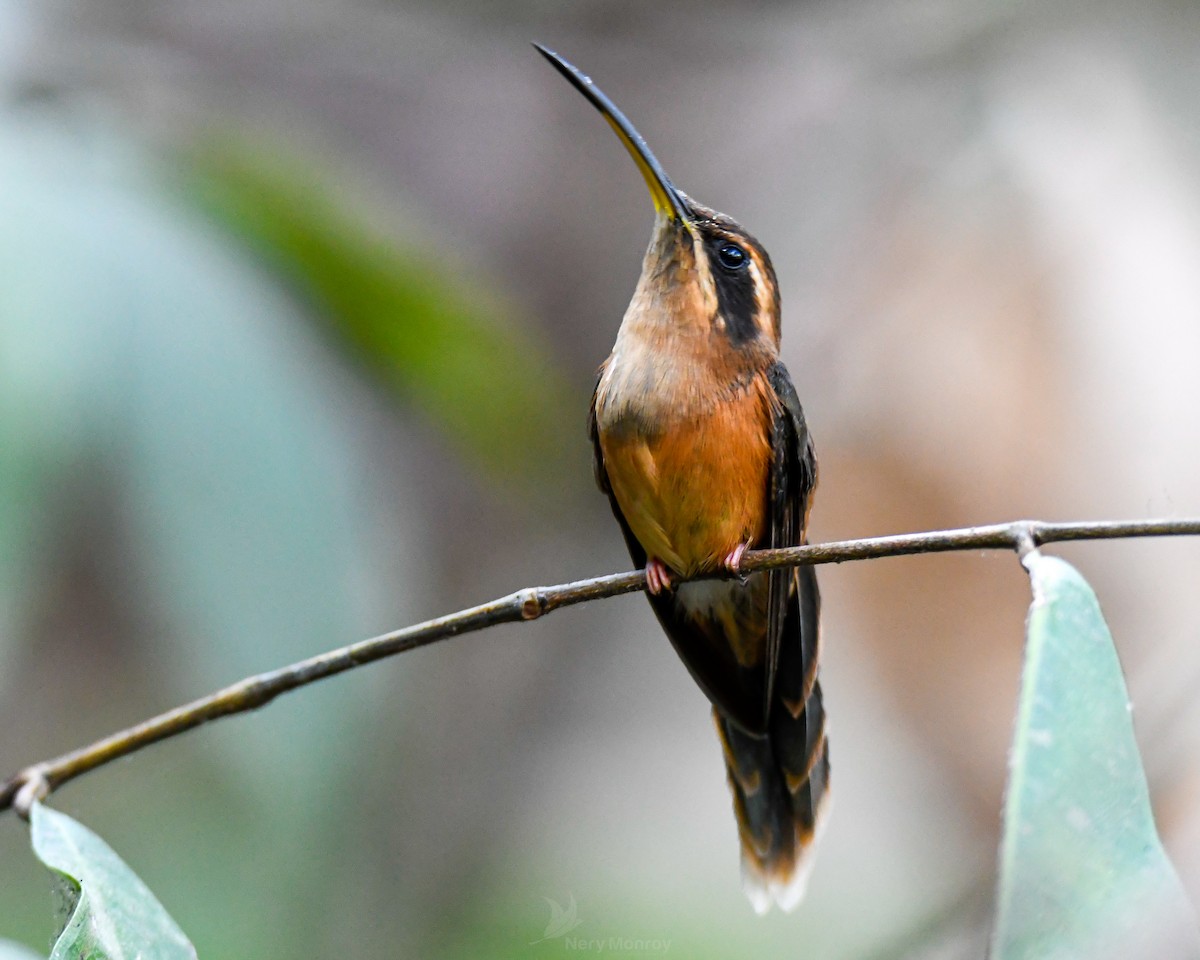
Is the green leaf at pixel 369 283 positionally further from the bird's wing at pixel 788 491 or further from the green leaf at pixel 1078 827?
the green leaf at pixel 1078 827

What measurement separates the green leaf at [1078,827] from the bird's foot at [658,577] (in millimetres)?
1126

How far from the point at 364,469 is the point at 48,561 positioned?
740 mm

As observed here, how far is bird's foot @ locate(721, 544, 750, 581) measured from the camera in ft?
7.79

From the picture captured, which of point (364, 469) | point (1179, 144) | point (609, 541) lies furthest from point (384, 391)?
point (1179, 144)

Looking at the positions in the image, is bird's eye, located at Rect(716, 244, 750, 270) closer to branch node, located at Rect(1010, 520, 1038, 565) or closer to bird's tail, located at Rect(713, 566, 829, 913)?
bird's tail, located at Rect(713, 566, 829, 913)

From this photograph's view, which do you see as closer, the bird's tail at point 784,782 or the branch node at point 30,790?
the branch node at point 30,790

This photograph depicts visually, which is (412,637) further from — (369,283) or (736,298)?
(736,298)

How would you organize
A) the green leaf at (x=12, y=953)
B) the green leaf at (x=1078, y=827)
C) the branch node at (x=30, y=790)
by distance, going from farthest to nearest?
the branch node at (x=30, y=790), the green leaf at (x=12, y=953), the green leaf at (x=1078, y=827)

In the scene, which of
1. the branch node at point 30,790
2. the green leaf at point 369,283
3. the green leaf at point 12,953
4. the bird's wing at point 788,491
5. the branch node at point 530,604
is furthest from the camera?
the bird's wing at point 788,491

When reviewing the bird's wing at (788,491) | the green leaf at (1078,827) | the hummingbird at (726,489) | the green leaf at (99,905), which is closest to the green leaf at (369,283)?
the hummingbird at (726,489)

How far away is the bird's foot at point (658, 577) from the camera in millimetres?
2353

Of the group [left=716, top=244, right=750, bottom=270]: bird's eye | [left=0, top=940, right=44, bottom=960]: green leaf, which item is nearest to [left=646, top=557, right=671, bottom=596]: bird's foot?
Answer: [left=716, top=244, right=750, bottom=270]: bird's eye

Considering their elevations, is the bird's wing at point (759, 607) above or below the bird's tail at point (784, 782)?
above

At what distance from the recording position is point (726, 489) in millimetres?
2447
